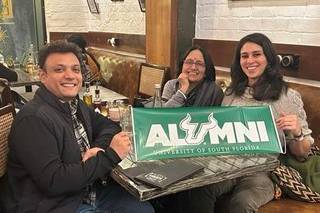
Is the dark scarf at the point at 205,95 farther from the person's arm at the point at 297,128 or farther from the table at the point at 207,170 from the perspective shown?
the table at the point at 207,170

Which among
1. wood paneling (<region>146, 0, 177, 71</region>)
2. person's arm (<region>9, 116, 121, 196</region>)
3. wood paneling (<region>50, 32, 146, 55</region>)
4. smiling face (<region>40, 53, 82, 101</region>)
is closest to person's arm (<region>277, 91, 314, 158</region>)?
person's arm (<region>9, 116, 121, 196</region>)

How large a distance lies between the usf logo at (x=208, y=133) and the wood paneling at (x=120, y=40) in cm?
247

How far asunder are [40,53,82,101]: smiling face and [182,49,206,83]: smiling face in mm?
966

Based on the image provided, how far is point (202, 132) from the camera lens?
1560 millimetres

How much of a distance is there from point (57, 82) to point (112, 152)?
0.38 m

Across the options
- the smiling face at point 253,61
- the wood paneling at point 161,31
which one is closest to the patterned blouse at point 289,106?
the smiling face at point 253,61

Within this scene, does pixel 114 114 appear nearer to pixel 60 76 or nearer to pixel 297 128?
pixel 60 76

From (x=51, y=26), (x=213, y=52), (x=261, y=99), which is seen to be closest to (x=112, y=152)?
(x=261, y=99)

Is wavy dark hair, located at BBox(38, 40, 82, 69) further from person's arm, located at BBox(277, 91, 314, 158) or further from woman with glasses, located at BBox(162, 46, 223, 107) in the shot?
person's arm, located at BBox(277, 91, 314, 158)

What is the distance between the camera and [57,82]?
5.02 ft

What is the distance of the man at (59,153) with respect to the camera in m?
1.34

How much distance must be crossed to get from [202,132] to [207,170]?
0.20m

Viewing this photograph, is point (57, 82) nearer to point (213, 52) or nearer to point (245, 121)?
point (245, 121)

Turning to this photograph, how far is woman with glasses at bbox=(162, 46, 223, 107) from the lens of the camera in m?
2.26
